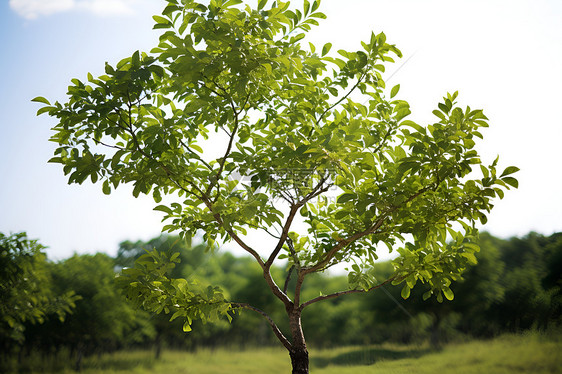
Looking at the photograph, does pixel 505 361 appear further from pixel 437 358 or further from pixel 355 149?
pixel 355 149

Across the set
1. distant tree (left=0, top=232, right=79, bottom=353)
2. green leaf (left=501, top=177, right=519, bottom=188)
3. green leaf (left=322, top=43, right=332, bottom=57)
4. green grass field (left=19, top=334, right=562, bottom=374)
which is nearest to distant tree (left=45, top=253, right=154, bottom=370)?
green grass field (left=19, top=334, right=562, bottom=374)

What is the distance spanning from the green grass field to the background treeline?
276 millimetres

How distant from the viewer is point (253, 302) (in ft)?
34.7

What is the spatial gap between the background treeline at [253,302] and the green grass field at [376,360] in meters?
0.28

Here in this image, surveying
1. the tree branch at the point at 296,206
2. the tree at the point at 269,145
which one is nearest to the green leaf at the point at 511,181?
the tree at the point at 269,145

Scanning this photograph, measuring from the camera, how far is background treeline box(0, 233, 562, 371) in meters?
6.20

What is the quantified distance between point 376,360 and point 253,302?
3.85m

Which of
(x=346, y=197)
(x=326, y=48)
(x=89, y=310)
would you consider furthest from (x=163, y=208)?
(x=89, y=310)

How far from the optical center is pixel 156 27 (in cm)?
163

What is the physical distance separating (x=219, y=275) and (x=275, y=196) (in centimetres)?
998

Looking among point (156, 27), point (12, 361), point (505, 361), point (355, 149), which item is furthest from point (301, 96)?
point (12, 361)

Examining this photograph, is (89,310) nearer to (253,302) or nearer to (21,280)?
(21,280)

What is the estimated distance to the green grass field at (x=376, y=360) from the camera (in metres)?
5.98

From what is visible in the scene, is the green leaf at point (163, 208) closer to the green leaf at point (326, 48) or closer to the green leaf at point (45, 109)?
the green leaf at point (45, 109)
